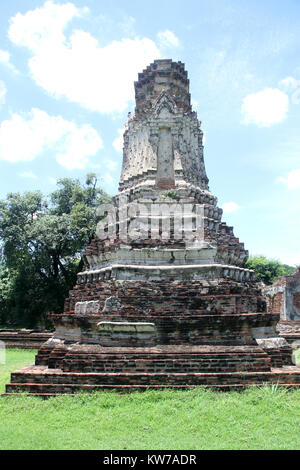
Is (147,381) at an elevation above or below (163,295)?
below

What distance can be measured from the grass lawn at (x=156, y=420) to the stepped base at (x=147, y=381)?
0.20 meters

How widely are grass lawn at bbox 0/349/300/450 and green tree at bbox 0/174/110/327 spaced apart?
1864 centimetres

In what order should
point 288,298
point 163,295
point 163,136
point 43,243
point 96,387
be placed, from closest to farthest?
point 96,387 → point 163,295 → point 163,136 → point 288,298 → point 43,243

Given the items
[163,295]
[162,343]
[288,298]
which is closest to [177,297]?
[163,295]

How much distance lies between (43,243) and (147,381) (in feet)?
63.7

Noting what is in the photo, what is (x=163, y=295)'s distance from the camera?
9.83m

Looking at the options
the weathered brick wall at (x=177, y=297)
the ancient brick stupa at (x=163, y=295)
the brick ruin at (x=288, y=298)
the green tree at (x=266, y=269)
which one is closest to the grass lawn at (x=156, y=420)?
the ancient brick stupa at (x=163, y=295)

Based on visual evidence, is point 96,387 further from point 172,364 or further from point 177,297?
point 177,297

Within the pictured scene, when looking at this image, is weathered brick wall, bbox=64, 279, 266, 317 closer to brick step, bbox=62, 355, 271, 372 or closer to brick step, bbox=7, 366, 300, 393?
brick step, bbox=62, 355, 271, 372

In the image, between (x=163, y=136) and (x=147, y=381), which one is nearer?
(x=147, y=381)

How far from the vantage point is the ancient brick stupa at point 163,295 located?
8.18 metres

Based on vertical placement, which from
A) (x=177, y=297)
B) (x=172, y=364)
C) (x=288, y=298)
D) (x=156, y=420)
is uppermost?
(x=177, y=297)

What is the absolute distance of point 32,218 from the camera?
2842 centimetres

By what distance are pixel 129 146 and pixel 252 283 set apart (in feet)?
21.6
